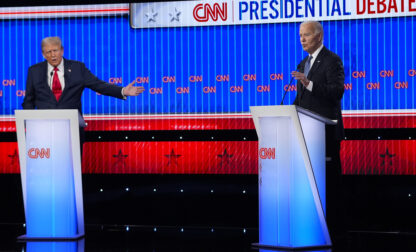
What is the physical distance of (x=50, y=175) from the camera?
4684 mm

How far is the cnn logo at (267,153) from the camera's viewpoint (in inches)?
163

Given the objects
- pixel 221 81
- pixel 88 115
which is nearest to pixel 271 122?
pixel 221 81

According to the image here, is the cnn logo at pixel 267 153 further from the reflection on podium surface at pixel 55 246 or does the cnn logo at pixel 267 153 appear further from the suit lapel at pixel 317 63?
the reflection on podium surface at pixel 55 246

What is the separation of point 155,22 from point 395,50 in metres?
2.30

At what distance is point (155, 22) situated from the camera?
662cm

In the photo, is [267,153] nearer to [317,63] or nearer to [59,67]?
[317,63]

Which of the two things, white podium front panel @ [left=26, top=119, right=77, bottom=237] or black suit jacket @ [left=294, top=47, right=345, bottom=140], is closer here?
black suit jacket @ [left=294, top=47, right=345, bottom=140]

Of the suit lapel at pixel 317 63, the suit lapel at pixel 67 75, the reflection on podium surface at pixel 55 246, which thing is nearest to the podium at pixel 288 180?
the suit lapel at pixel 317 63

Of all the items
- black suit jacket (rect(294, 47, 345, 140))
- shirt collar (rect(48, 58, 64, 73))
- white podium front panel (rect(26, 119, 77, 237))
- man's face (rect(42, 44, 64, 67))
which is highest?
man's face (rect(42, 44, 64, 67))

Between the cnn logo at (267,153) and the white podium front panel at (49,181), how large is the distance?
4.53ft

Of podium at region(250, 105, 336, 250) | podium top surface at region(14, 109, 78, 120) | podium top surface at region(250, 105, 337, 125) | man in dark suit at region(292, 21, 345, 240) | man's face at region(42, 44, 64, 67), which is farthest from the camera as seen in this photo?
man's face at region(42, 44, 64, 67)

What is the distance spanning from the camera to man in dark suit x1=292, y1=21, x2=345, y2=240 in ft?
14.7

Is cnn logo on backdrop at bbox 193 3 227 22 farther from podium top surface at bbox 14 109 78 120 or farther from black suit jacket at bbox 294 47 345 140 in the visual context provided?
podium top surface at bbox 14 109 78 120

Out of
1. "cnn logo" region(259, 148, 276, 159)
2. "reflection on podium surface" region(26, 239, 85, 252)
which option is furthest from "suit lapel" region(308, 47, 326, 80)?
"reflection on podium surface" region(26, 239, 85, 252)
